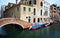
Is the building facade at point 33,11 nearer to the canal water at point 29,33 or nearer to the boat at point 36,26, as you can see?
the boat at point 36,26

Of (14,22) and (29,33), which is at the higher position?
(14,22)

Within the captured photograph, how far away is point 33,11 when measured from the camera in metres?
3.61

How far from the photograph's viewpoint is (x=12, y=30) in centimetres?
362

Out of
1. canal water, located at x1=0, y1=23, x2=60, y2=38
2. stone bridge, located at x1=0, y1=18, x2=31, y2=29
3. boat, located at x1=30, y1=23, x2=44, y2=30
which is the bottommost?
canal water, located at x1=0, y1=23, x2=60, y2=38

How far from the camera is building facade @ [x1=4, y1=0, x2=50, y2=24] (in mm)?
3480

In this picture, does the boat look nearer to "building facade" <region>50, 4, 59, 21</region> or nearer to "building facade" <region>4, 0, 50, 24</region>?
"building facade" <region>4, 0, 50, 24</region>

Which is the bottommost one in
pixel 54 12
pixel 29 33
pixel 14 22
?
pixel 29 33

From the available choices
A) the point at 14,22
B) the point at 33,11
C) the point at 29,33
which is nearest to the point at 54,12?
the point at 33,11

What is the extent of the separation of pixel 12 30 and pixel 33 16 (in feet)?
1.78

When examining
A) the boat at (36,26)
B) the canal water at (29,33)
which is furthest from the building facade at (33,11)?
the canal water at (29,33)

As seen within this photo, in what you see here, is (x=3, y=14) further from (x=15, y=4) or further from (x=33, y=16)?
(x=33, y=16)

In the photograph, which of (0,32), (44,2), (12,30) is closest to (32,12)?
(44,2)

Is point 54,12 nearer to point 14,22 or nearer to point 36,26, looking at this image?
point 36,26

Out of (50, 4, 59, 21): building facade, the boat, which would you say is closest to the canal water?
the boat
